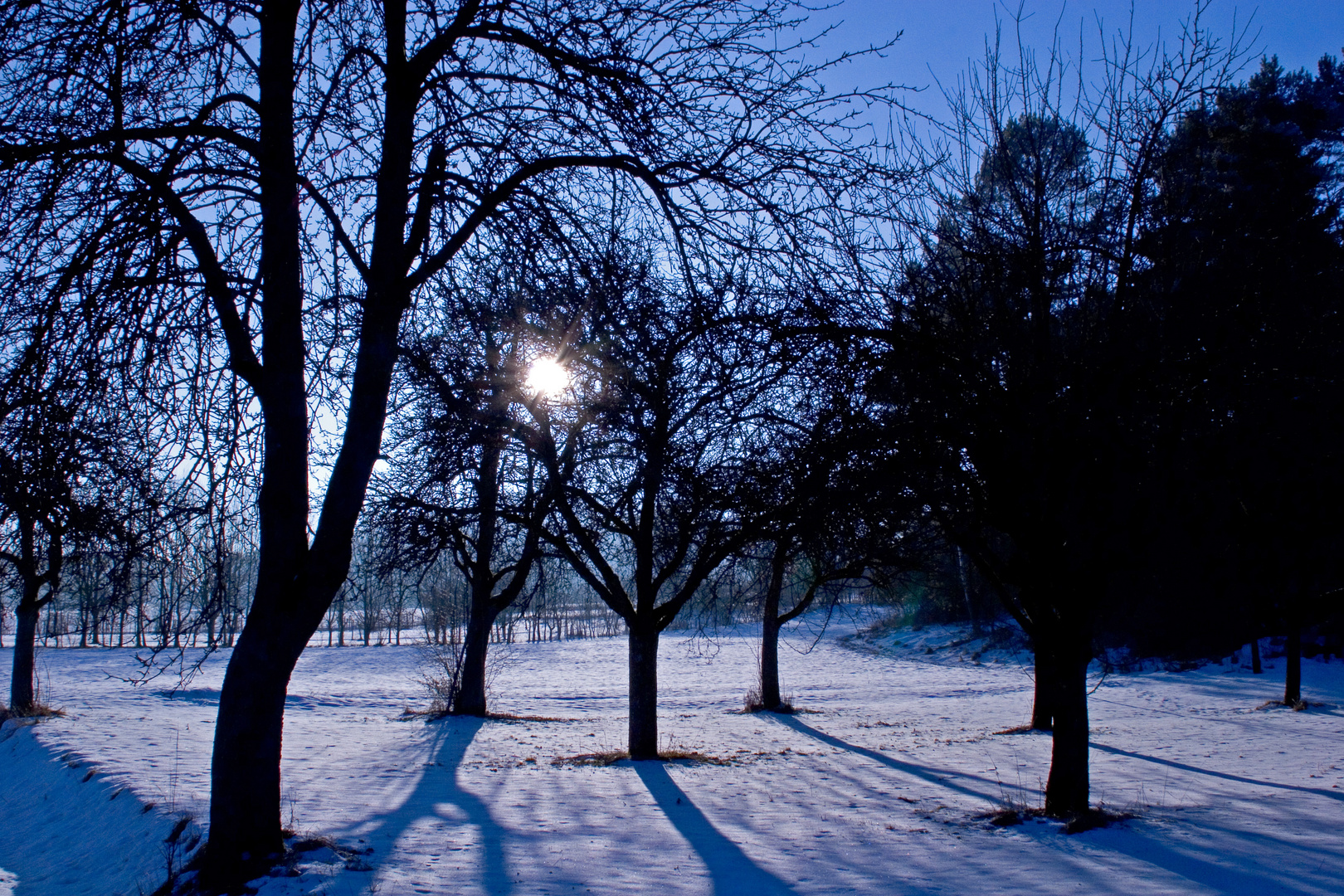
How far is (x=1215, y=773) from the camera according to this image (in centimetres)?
969

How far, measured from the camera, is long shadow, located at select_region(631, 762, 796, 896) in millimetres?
5160

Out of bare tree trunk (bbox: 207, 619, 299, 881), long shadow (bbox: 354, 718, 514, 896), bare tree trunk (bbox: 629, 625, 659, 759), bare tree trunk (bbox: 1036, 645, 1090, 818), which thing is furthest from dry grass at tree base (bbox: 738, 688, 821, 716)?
bare tree trunk (bbox: 207, 619, 299, 881)

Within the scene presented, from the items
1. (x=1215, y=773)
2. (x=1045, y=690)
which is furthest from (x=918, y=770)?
(x=1215, y=773)

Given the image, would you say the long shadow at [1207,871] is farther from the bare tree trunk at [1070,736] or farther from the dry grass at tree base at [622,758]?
the dry grass at tree base at [622,758]

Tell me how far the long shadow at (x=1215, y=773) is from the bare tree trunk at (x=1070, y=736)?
123 inches

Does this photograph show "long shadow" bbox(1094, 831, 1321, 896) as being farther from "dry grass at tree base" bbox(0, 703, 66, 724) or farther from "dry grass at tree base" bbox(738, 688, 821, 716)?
"dry grass at tree base" bbox(0, 703, 66, 724)

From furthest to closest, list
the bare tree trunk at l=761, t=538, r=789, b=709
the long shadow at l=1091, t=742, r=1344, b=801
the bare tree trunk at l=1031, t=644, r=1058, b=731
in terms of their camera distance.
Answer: the bare tree trunk at l=761, t=538, r=789, b=709, the long shadow at l=1091, t=742, r=1344, b=801, the bare tree trunk at l=1031, t=644, r=1058, b=731

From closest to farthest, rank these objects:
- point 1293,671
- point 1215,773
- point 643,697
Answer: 1. point 1215,773
2. point 643,697
3. point 1293,671

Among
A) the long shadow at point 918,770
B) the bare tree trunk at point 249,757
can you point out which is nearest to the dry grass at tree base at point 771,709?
the long shadow at point 918,770

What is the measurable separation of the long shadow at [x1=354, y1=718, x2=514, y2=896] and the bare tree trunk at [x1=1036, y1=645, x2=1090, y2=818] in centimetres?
461

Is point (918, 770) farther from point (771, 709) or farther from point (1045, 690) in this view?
point (771, 709)

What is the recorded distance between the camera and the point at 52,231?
16.2ft

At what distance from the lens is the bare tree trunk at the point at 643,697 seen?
11.5 m

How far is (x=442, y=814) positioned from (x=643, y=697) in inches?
181
